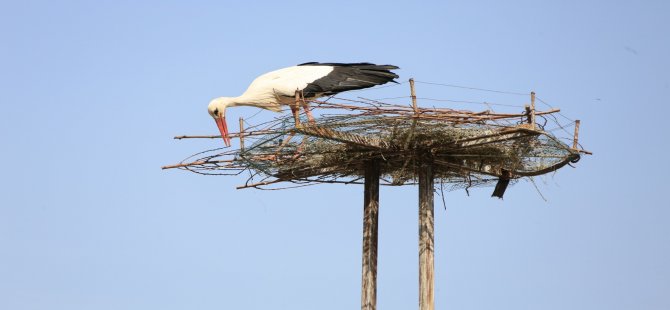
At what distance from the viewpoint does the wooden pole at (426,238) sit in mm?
14130

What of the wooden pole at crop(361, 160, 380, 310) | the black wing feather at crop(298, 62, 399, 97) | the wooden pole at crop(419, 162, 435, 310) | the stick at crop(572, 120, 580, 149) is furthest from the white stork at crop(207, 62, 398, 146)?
the stick at crop(572, 120, 580, 149)

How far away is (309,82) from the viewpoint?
53.0 ft

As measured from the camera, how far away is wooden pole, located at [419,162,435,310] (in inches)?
556

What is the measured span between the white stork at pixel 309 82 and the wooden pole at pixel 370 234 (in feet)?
4.97

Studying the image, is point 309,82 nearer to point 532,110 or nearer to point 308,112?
point 308,112

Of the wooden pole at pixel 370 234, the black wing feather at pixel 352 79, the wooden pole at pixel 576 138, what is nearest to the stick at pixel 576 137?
the wooden pole at pixel 576 138

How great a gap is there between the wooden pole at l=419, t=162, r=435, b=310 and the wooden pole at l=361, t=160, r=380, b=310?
0.61 m

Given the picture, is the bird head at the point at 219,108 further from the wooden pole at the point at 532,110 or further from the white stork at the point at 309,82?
the wooden pole at the point at 532,110

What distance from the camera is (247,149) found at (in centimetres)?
1429

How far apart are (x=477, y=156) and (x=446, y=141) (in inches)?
28.2

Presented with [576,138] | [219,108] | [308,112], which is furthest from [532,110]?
[219,108]

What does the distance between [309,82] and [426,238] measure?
2824 millimetres

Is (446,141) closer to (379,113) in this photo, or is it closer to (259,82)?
(379,113)

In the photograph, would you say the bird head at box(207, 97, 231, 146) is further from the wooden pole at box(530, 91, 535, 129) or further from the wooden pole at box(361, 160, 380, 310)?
the wooden pole at box(530, 91, 535, 129)
